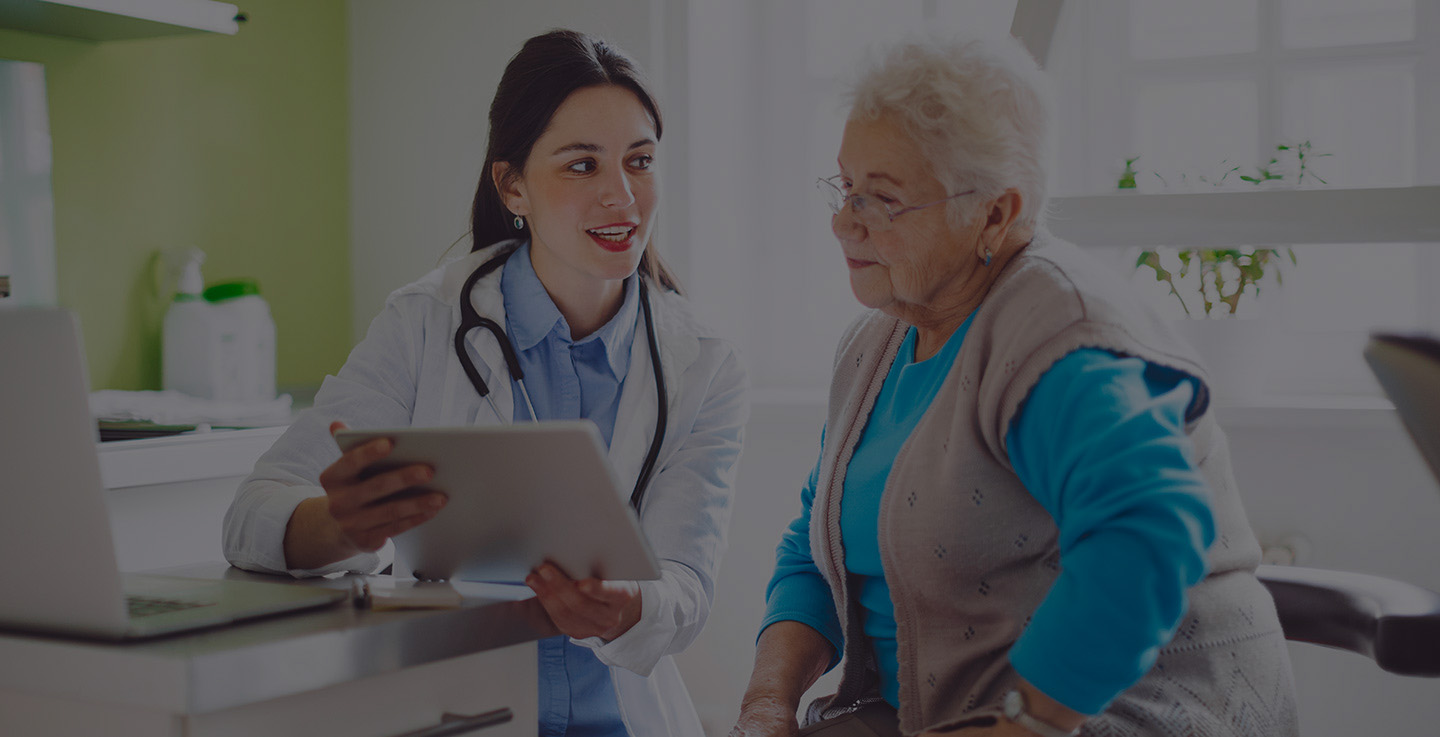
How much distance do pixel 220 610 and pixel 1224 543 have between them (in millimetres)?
869

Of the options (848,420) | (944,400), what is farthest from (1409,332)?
(848,420)

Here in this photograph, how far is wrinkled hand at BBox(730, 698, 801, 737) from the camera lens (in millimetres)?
1211

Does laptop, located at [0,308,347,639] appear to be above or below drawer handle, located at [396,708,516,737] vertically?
above

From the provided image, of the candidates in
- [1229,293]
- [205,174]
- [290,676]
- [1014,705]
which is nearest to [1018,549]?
[1014,705]

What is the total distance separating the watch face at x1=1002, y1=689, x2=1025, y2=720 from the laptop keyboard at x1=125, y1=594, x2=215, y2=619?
0.62m

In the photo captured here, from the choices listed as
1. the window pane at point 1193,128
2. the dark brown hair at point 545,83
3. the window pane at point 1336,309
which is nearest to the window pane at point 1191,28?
the window pane at point 1193,128

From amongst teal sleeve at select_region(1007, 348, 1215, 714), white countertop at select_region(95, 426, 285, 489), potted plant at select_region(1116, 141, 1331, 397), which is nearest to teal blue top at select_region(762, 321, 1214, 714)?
teal sleeve at select_region(1007, 348, 1215, 714)

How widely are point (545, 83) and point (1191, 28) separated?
1.55 metres

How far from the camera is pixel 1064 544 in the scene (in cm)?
95

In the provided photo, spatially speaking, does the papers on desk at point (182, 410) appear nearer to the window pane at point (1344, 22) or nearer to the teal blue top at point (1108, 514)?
the teal blue top at point (1108, 514)

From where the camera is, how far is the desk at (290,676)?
0.72 meters

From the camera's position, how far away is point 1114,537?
89 cm

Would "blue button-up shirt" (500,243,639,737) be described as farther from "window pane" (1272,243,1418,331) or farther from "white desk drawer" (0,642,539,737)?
"window pane" (1272,243,1418,331)

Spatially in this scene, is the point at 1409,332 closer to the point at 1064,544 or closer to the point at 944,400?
the point at 1064,544
